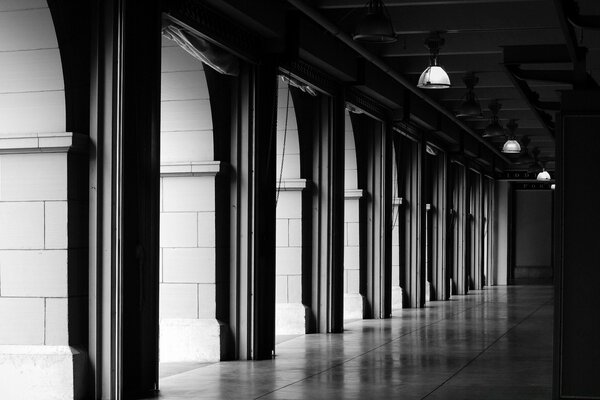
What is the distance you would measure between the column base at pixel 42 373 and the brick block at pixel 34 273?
0.52 m

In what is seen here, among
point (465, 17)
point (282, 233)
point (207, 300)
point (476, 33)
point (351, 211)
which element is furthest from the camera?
point (351, 211)

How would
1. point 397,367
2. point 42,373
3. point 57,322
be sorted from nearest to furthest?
1. point 42,373
2. point 57,322
3. point 397,367

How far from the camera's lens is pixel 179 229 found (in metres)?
13.5

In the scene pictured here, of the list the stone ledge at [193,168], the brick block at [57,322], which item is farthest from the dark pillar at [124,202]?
the stone ledge at [193,168]

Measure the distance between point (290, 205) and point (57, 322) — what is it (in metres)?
8.26

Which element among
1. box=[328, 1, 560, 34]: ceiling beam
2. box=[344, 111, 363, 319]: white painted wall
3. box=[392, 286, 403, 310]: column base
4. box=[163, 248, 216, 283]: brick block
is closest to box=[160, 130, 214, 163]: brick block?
box=[163, 248, 216, 283]: brick block

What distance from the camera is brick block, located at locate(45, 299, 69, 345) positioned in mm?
9414

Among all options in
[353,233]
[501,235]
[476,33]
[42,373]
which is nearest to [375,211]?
[353,233]

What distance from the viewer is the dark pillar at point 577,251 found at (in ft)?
29.2

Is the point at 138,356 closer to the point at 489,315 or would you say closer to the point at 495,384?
the point at 495,384

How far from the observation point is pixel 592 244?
8.96 metres

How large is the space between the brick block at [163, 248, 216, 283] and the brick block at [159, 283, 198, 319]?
0.26 feet

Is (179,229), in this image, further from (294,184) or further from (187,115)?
(294,184)

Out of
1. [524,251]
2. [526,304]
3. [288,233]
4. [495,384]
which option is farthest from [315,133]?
[524,251]
